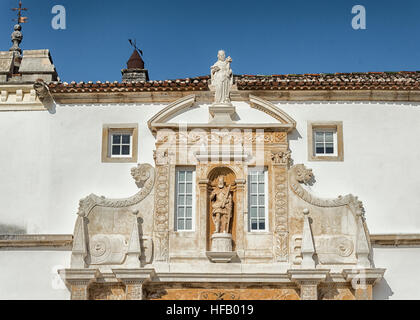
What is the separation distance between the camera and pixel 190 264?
16.5m

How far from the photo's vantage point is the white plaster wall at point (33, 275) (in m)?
16.6

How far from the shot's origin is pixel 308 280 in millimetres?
16062

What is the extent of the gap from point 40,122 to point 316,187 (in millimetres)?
6011

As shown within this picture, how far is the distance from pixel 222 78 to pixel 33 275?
5.62 metres

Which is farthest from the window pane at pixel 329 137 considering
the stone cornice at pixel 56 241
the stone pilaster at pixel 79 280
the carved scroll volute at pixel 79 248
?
the stone pilaster at pixel 79 280

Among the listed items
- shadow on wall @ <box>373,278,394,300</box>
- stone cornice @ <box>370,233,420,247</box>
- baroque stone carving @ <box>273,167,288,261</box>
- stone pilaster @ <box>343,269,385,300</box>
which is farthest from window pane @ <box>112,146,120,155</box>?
shadow on wall @ <box>373,278,394,300</box>

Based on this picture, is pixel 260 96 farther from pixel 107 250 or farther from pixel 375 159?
pixel 107 250

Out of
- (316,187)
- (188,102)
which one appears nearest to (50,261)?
(188,102)

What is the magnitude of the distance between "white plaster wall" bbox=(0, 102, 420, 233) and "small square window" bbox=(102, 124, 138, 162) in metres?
0.12

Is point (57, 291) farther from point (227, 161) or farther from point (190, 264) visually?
point (227, 161)

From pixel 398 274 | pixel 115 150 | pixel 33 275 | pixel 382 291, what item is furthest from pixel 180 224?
pixel 398 274

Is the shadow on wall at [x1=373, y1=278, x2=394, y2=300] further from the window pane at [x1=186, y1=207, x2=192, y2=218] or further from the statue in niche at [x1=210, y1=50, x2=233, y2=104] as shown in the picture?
the statue in niche at [x1=210, y1=50, x2=233, y2=104]

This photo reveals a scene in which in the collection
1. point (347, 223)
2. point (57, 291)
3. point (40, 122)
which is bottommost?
point (57, 291)

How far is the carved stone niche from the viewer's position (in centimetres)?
1648
